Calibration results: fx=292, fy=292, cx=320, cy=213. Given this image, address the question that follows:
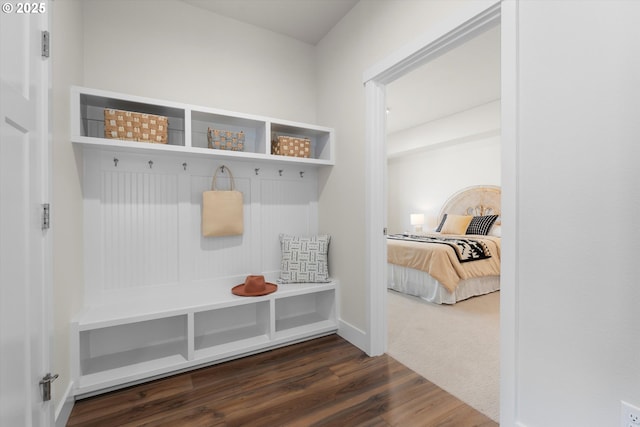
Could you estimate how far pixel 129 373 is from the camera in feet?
5.77

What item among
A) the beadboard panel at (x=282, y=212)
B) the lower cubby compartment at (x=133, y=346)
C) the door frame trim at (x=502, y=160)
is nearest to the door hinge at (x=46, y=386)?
the lower cubby compartment at (x=133, y=346)

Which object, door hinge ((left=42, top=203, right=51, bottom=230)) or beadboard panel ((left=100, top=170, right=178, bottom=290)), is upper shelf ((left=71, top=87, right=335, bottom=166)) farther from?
door hinge ((left=42, top=203, right=51, bottom=230))

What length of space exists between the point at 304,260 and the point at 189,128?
1333mm

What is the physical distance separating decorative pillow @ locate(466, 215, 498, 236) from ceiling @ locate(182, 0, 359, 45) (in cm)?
379

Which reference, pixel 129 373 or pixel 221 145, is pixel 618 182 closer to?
pixel 221 145

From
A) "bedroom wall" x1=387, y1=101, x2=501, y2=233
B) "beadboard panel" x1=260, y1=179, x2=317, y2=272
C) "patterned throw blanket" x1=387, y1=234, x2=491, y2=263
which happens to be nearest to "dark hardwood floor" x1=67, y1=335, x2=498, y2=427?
"beadboard panel" x1=260, y1=179, x2=317, y2=272

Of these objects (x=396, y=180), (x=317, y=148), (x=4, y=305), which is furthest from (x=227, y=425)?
(x=396, y=180)

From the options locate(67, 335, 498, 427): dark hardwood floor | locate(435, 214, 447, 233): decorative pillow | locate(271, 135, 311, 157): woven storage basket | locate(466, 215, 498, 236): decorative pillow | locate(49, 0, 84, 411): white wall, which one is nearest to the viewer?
locate(49, 0, 84, 411): white wall

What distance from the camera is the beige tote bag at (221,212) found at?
2232 millimetres

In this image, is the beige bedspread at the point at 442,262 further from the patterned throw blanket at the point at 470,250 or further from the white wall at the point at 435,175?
the white wall at the point at 435,175

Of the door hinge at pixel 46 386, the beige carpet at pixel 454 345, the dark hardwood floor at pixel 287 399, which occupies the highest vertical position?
the door hinge at pixel 46 386

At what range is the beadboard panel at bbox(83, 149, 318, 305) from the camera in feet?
6.46

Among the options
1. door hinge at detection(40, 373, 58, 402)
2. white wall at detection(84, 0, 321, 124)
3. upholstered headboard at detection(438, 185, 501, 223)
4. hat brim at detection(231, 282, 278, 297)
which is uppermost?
white wall at detection(84, 0, 321, 124)

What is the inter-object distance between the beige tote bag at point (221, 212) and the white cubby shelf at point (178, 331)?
446 millimetres
